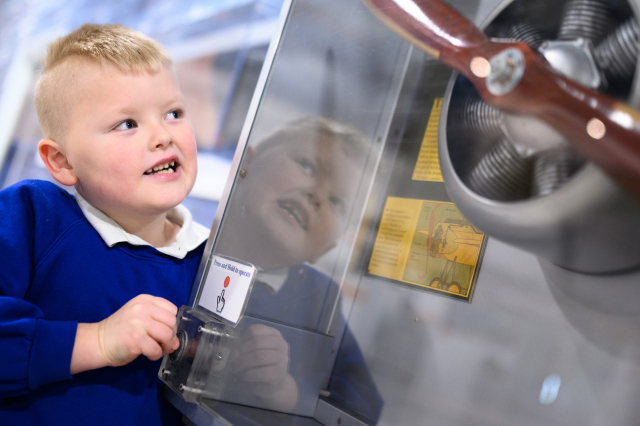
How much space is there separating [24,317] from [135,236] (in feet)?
0.72

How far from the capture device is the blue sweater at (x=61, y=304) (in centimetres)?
66

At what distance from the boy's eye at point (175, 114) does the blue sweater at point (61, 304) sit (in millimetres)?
223

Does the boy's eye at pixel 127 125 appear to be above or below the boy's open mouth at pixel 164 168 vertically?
above

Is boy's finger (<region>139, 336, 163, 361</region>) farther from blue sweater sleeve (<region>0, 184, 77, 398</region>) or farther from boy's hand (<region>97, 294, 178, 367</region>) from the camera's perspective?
blue sweater sleeve (<region>0, 184, 77, 398</region>)

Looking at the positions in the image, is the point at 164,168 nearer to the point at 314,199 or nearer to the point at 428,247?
the point at 314,199

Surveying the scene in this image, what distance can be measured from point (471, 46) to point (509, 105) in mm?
84

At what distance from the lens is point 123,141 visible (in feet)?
2.51

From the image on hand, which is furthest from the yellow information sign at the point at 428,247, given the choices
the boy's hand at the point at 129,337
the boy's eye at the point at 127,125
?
the boy's eye at the point at 127,125

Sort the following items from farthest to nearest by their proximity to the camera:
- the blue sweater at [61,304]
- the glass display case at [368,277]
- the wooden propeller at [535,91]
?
the blue sweater at [61,304], the glass display case at [368,277], the wooden propeller at [535,91]

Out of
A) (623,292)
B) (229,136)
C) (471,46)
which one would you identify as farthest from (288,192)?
(229,136)

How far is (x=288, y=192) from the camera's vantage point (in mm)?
736

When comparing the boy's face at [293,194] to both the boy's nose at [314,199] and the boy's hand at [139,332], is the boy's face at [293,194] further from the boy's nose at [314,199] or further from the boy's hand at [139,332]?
the boy's hand at [139,332]

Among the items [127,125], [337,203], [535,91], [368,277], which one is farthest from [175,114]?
[535,91]

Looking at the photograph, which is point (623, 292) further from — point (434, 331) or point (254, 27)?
point (254, 27)
